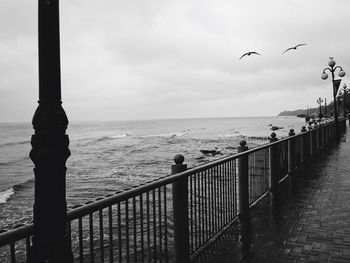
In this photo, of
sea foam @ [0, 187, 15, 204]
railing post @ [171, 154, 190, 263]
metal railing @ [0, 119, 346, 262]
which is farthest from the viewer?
sea foam @ [0, 187, 15, 204]

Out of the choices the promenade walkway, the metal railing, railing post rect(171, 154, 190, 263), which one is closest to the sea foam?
the metal railing

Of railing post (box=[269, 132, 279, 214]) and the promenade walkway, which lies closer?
the promenade walkway

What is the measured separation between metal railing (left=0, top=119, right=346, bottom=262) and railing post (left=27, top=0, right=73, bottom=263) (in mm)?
125

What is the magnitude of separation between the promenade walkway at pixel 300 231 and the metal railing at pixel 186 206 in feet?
1.03

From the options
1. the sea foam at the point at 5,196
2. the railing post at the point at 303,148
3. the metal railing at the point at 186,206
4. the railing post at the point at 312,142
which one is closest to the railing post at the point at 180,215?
the metal railing at the point at 186,206

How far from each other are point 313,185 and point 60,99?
7.64 m

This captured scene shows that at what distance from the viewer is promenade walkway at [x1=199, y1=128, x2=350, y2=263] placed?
398cm

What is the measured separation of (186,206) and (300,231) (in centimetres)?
229

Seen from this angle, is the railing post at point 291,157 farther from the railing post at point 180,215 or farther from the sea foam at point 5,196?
the sea foam at point 5,196

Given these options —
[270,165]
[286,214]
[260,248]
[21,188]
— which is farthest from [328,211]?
[21,188]

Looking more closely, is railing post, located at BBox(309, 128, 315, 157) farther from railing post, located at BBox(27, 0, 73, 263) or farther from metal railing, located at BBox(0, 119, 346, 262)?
railing post, located at BBox(27, 0, 73, 263)

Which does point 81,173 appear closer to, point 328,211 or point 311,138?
point 311,138

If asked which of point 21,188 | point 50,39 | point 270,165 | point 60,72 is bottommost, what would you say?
point 21,188

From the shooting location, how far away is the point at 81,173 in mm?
22156
